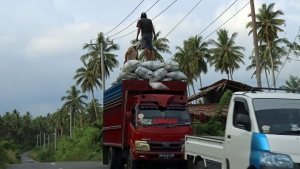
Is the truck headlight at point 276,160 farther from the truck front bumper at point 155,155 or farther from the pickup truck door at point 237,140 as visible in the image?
the truck front bumper at point 155,155

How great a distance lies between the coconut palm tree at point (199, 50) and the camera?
58312mm

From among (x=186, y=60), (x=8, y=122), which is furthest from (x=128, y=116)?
(x=8, y=122)

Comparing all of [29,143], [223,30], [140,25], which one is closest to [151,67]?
[140,25]

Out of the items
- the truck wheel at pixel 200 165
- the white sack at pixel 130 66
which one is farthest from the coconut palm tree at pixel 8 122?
the truck wheel at pixel 200 165

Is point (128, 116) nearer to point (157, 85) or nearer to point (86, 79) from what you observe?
point (157, 85)

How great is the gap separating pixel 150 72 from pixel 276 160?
8551 mm

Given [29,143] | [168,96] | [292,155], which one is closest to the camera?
[292,155]

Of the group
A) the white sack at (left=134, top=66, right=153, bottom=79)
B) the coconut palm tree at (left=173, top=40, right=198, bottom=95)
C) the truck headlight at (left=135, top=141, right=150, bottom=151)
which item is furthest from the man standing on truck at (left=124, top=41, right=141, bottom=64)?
the coconut palm tree at (left=173, top=40, right=198, bottom=95)

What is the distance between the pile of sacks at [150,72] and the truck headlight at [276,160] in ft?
27.2

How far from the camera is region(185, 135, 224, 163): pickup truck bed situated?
908 centimetres

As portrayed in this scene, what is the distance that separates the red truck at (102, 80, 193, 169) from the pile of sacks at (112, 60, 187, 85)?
20cm

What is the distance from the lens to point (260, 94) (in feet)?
26.8

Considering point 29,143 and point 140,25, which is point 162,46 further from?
point 29,143

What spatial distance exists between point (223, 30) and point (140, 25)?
39.9 meters
